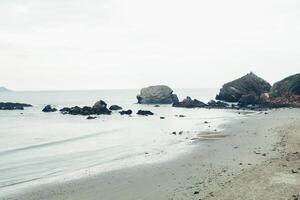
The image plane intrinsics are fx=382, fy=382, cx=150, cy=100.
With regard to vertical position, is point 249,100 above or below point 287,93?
below

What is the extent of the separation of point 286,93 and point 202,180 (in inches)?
2826

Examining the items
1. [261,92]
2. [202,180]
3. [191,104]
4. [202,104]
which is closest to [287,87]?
[261,92]

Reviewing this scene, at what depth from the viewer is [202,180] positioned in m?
19.0

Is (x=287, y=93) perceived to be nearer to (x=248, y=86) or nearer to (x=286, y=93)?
(x=286, y=93)

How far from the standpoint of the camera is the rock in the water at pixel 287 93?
82025mm

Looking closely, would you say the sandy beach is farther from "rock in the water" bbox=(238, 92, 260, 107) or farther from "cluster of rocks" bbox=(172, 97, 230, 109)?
"cluster of rocks" bbox=(172, 97, 230, 109)

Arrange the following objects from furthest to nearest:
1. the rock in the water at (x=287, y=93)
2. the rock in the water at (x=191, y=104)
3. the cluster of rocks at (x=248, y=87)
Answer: the rock in the water at (x=191, y=104)
the cluster of rocks at (x=248, y=87)
the rock in the water at (x=287, y=93)

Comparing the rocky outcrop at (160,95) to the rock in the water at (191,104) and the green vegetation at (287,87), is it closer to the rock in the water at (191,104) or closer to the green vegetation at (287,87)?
the rock in the water at (191,104)

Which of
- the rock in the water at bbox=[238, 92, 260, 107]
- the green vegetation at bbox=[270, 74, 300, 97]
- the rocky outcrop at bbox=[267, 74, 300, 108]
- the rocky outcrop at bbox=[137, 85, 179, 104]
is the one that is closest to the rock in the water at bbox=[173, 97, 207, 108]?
the rock in the water at bbox=[238, 92, 260, 107]

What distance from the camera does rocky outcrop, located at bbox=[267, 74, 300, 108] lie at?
82062 mm

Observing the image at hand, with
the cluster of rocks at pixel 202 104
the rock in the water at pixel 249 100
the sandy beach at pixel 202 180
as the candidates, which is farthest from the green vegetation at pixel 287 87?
the sandy beach at pixel 202 180

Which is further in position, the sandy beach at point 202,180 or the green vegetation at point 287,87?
the green vegetation at point 287,87

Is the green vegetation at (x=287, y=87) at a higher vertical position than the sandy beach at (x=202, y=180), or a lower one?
higher

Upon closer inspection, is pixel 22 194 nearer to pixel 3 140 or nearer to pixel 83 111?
pixel 3 140
